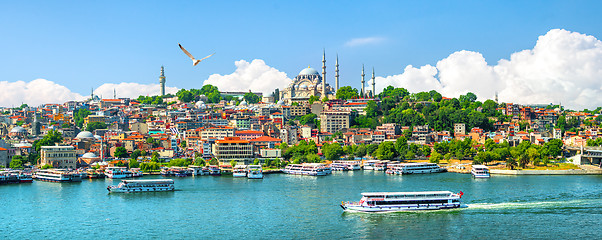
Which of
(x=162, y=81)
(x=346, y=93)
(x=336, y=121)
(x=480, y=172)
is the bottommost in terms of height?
(x=480, y=172)

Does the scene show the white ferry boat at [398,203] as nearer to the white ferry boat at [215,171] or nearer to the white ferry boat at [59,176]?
the white ferry boat at [215,171]

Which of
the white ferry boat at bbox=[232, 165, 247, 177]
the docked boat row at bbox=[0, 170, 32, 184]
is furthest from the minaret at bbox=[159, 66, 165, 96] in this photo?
the docked boat row at bbox=[0, 170, 32, 184]

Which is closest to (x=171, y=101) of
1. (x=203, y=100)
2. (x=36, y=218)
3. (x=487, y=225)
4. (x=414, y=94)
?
(x=203, y=100)

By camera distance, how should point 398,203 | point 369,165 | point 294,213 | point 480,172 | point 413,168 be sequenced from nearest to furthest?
point 294,213, point 398,203, point 480,172, point 413,168, point 369,165

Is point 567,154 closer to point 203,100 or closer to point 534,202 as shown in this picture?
point 534,202

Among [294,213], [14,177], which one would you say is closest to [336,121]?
[14,177]

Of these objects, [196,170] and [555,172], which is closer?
[555,172]

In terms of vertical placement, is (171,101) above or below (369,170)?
above

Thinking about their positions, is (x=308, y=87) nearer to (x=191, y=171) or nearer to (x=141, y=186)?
(x=191, y=171)
